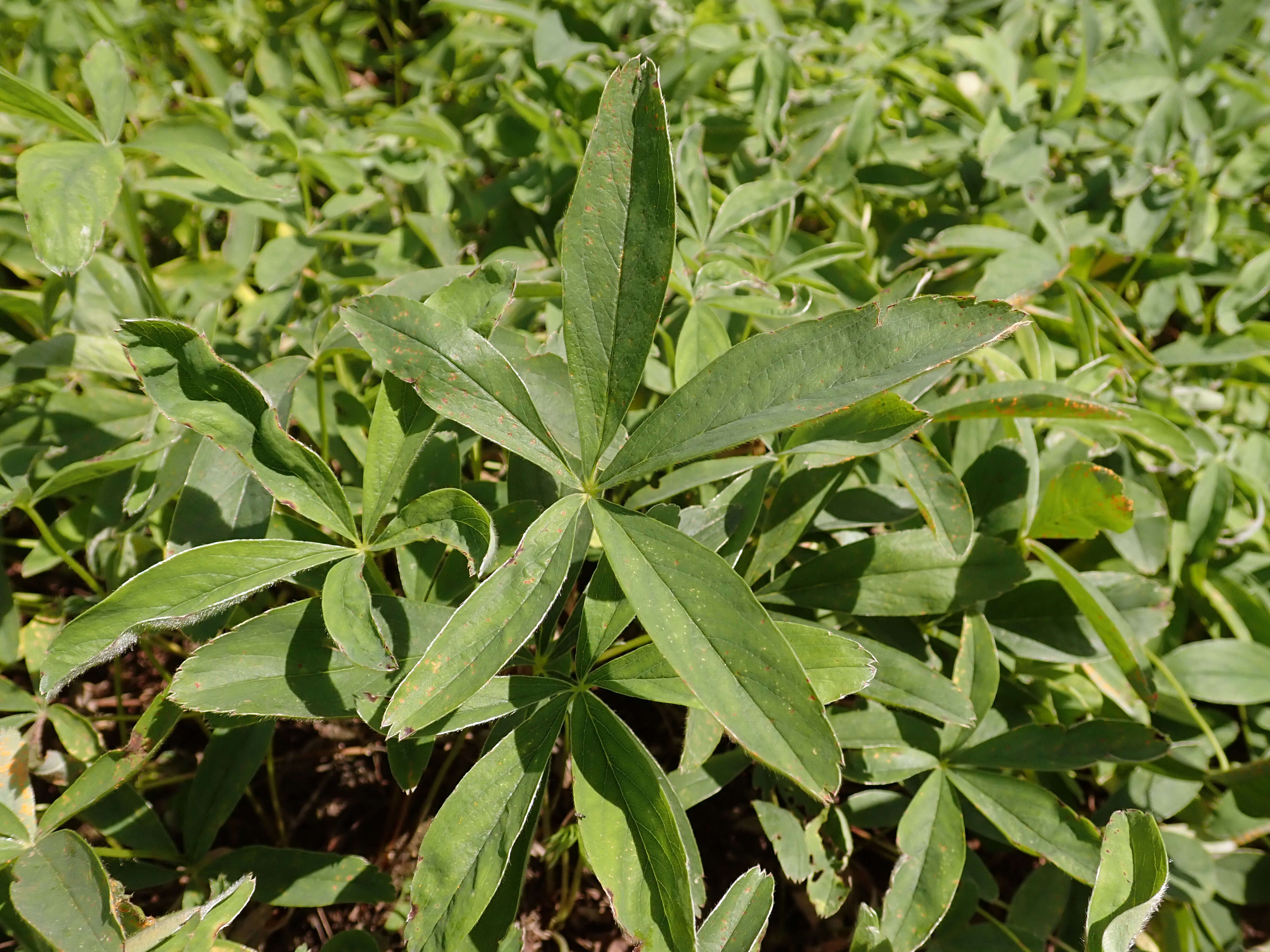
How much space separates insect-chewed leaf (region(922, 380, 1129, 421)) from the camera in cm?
117

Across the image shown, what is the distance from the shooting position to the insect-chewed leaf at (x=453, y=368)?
0.95m

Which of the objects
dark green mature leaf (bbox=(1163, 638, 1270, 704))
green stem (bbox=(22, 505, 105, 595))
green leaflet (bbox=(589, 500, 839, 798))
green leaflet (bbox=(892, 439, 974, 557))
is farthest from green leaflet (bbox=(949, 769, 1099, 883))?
green stem (bbox=(22, 505, 105, 595))

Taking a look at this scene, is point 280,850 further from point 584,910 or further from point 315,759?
point 584,910

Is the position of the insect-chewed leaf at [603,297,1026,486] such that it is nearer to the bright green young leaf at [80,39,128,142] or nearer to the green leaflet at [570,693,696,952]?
the green leaflet at [570,693,696,952]

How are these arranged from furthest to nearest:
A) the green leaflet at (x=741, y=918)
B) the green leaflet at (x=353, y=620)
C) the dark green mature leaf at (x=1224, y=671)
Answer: the dark green mature leaf at (x=1224, y=671), the green leaflet at (x=741, y=918), the green leaflet at (x=353, y=620)

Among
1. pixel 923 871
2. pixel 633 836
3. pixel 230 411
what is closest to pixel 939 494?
pixel 923 871

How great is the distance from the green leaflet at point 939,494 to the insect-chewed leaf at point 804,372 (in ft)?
0.91

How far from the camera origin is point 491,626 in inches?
33.7

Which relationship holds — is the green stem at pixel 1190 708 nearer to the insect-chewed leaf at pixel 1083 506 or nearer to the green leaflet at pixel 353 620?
the insect-chewed leaf at pixel 1083 506

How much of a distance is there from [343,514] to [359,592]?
0.14m

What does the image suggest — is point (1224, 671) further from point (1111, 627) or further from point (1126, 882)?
A: point (1126, 882)

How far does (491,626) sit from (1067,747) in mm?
880

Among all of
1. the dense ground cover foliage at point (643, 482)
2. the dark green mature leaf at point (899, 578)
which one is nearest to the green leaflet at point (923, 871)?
the dense ground cover foliage at point (643, 482)

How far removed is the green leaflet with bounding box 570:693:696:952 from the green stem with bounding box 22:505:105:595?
952 millimetres
